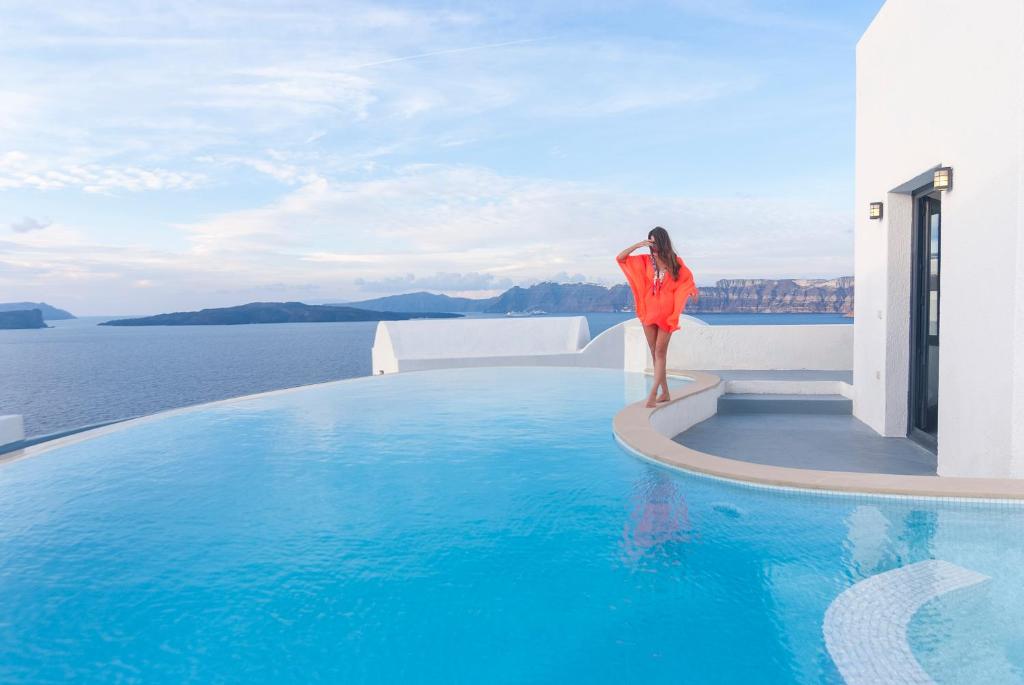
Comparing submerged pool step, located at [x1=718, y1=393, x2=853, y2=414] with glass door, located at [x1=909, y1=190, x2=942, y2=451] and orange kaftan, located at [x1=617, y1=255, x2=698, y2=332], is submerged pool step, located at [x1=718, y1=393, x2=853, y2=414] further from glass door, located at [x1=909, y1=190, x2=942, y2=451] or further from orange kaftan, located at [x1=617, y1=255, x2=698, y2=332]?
orange kaftan, located at [x1=617, y1=255, x2=698, y2=332]

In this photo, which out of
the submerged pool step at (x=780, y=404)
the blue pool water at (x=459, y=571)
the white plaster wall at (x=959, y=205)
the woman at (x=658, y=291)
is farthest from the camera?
the submerged pool step at (x=780, y=404)

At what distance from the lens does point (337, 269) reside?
31.0 m

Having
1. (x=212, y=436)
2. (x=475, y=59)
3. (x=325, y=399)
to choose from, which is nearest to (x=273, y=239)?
(x=475, y=59)

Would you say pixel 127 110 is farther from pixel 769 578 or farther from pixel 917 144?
pixel 769 578

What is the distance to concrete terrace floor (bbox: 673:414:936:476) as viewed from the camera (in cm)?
560

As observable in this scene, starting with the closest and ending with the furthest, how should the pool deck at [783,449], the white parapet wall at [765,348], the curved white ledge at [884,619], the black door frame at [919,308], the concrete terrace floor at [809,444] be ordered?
the curved white ledge at [884,619] < the pool deck at [783,449] < the concrete terrace floor at [809,444] < the black door frame at [919,308] < the white parapet wall at [765,348]

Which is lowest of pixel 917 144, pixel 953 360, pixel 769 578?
pixel 769 578

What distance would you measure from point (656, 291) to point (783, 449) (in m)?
2.03

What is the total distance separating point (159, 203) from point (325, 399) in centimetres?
2045

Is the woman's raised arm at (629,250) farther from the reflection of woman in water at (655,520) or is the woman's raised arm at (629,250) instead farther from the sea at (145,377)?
the sea at (145,377)

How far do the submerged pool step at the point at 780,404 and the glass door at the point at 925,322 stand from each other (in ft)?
5.43

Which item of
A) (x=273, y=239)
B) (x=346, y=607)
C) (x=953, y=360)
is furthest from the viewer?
(x=273, y=239)

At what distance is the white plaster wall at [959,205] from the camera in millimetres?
3934

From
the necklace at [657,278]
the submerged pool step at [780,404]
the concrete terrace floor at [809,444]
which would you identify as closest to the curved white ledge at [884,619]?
the concrete terrace floor at [809,444]
